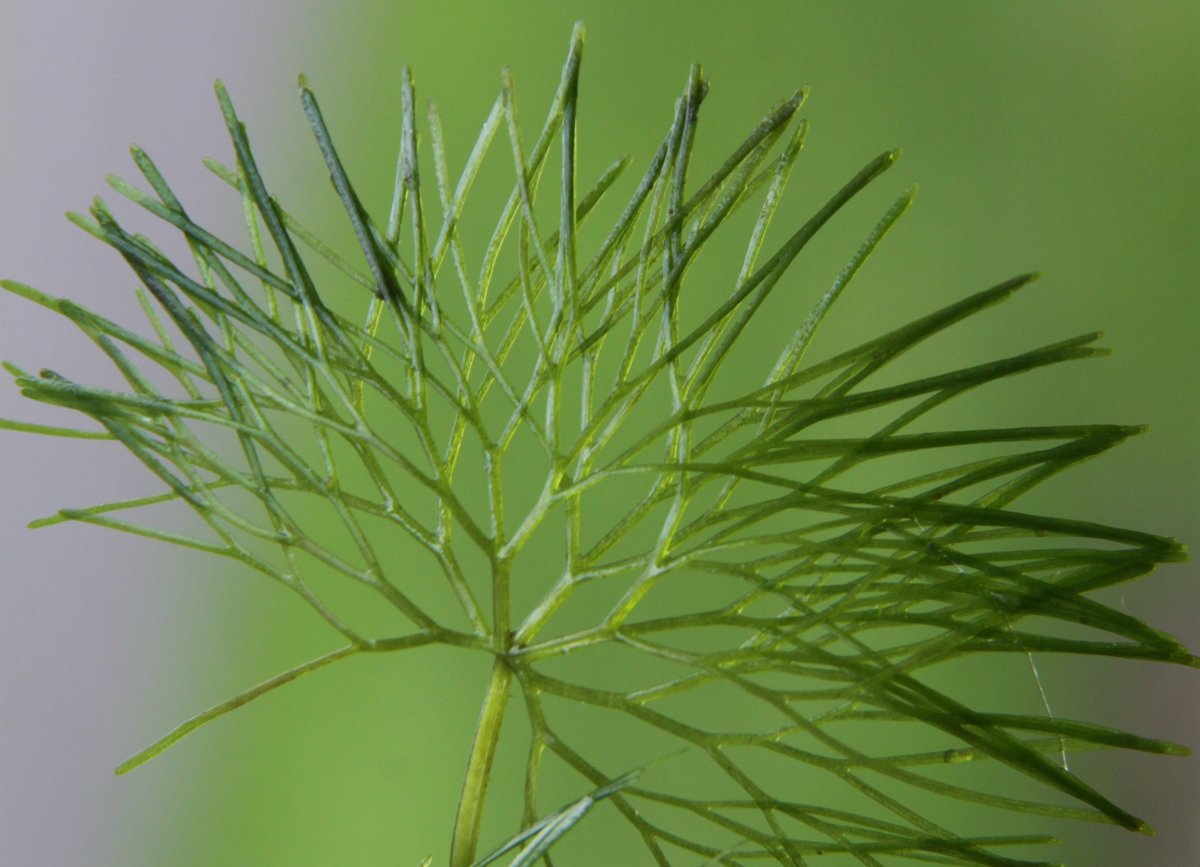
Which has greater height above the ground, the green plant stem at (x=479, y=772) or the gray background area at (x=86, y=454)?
the gray background area at (x=86, y=454)

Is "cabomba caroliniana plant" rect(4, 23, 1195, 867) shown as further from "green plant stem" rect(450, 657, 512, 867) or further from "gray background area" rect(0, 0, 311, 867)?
"gray background area" rect(0, 0, 311, 867)

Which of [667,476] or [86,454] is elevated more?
[86,454]

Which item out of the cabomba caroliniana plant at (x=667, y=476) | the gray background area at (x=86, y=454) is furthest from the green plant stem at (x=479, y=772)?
the gray background area at (x=86, y=454)

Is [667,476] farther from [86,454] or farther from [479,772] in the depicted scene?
[86,454]

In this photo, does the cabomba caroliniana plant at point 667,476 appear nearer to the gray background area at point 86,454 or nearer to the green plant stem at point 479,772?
the green plant stem at point 479,772

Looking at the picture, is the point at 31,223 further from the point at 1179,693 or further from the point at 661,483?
the point at 1179,693

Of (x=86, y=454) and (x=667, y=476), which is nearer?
(x=667, y=476)

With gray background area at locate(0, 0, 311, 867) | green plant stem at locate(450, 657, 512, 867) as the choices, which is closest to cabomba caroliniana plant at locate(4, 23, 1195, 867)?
green plant stem at locate(450, 657, 512, 867)

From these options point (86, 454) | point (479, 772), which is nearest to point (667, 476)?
point (479, 772)

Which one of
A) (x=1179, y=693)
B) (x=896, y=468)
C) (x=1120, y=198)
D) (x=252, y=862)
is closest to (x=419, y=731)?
(x=252, y=862)
